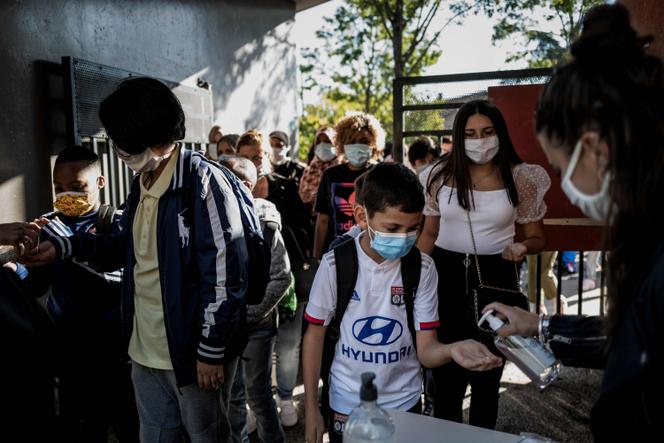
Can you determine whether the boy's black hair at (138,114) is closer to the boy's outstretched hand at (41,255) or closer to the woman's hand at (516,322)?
the boy's outstretched hand at (41,255)

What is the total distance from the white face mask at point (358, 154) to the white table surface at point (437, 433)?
2776 millimetres

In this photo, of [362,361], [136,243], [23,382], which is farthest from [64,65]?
[23,382]

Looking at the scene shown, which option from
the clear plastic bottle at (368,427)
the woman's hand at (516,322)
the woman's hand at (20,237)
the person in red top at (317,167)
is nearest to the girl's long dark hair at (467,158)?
the woman's hand at (516,322)

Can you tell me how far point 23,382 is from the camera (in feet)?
3.69

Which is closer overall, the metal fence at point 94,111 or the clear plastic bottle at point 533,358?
the clear plastic bottle at point 533,358

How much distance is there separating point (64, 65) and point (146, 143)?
2.72 m

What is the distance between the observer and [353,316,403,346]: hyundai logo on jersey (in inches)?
87.8

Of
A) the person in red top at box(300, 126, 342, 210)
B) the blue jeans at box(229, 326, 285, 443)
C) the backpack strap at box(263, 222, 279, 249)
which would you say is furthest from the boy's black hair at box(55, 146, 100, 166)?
the person in red top at box(300, 126, 342, 210)

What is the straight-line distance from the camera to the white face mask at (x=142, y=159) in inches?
Answer: 89.1

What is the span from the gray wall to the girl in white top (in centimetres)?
294

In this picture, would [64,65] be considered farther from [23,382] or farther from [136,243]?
[23,382]

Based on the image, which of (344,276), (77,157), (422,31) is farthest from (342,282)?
(422,31)

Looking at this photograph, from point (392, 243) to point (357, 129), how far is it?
238 centimetres

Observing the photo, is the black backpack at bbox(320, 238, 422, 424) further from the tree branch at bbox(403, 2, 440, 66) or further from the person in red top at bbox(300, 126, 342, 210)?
the tree branch at bbox(403, 2, 440, 66)
